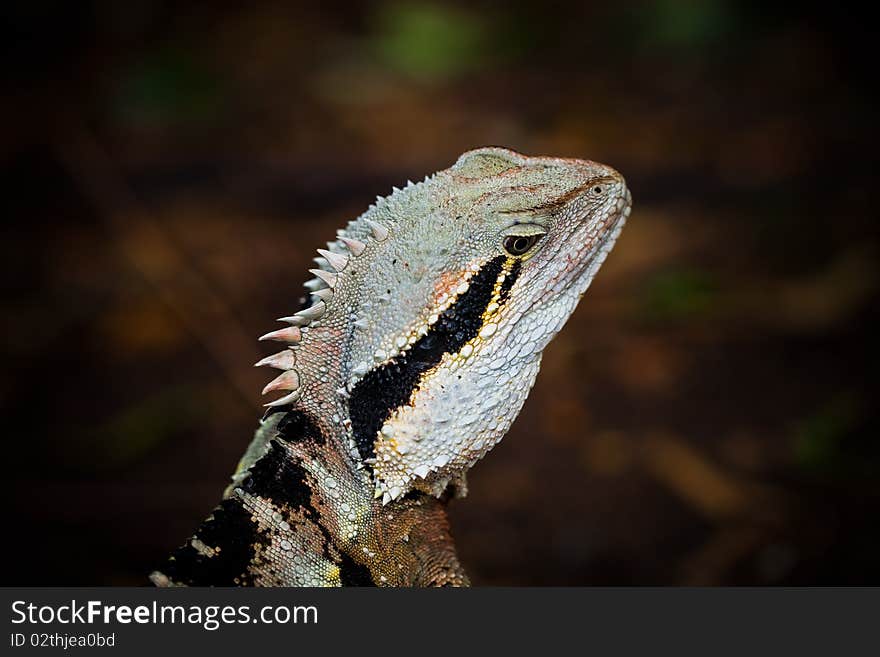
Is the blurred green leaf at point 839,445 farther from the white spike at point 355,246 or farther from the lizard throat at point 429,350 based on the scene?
the white spike at point 355,246

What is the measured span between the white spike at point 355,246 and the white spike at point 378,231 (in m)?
0.05

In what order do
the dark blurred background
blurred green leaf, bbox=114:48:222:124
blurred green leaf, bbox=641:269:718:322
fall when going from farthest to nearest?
blurred green leaf, bbox=114:48:222:124 → blurred green leaf, bbox=641:269:718:322 → the dark blurred background

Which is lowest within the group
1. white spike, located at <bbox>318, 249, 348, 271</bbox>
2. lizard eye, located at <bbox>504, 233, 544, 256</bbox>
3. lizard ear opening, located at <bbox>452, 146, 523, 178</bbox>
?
lizard eye, located at <bbox>504, 233, 544, 256</bbox>

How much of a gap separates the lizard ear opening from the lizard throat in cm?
34

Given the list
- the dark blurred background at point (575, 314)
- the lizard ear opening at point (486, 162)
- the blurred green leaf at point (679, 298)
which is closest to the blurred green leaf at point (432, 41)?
the dark blurred background at point (575, 314)

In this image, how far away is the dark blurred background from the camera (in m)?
6.04

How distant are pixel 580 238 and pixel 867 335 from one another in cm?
528

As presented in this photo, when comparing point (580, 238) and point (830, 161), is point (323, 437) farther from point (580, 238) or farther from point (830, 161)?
point (830, 161)

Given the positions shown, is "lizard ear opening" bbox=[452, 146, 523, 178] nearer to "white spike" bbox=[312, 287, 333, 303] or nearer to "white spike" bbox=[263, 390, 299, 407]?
"white spike" bbox=[312, 287, 333, 303]

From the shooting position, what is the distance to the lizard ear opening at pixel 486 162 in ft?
9.51

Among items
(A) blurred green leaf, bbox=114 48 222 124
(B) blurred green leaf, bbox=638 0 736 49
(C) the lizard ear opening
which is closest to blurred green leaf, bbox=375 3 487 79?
(B) blurred green leaf, bbox=638 0 736 49

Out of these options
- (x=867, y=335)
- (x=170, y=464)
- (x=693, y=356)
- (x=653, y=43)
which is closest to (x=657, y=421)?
(x=693, y=356)

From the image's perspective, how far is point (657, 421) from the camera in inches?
270

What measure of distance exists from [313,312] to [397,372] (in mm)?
340
